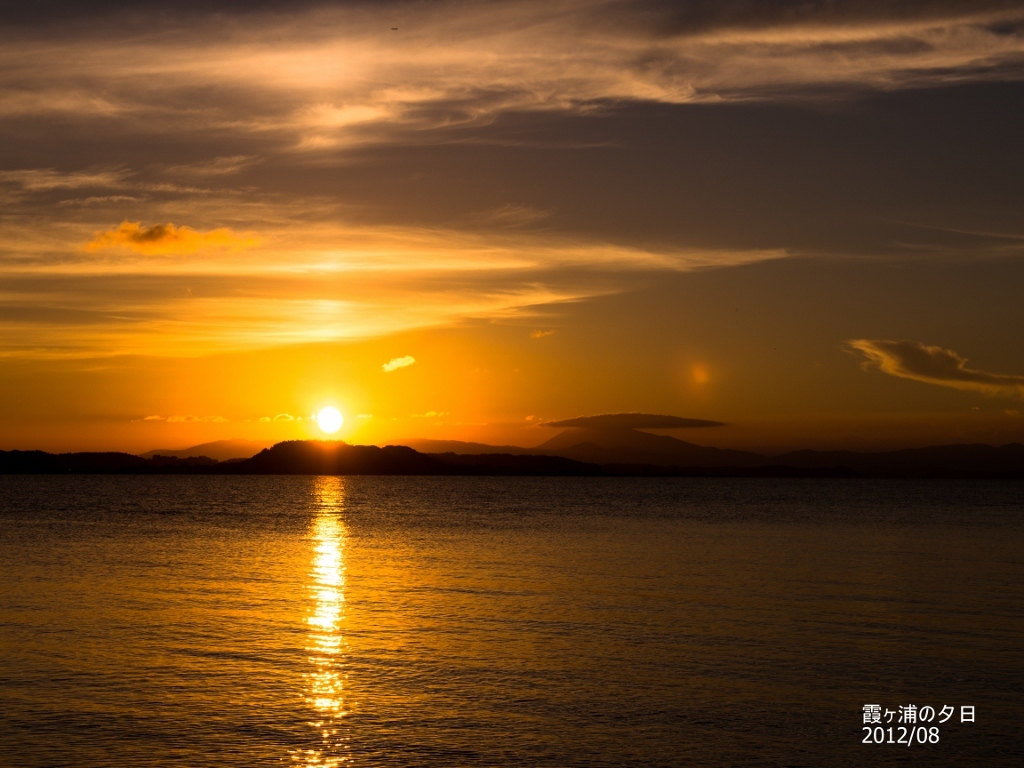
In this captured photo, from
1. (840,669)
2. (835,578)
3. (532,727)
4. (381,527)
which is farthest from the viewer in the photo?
(381,527)

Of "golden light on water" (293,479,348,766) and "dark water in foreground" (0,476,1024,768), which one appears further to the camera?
"dark water in foreground" (0,476,1024,768)

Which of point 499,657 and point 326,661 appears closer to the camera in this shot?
point 326,661

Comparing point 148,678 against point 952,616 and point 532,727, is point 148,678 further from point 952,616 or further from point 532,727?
point 952,616

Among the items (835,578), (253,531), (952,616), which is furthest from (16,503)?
(952,616)

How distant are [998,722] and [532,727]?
10.8 m

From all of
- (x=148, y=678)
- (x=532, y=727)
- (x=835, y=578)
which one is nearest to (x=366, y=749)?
(x=532, y=727)

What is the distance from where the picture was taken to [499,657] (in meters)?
29.0

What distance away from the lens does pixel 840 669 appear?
28.0 m

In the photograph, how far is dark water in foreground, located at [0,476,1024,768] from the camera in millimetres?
20766

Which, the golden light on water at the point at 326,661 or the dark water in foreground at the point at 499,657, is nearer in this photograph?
the golden light on water at the point at 326,661

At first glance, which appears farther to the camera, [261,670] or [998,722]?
[261,670]

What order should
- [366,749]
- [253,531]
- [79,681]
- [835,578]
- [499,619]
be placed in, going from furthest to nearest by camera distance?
[253,531]
[835,578]
[499,619]
[79,681]
[366,749]

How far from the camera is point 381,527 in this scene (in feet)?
312

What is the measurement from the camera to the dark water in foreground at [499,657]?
20766mm
